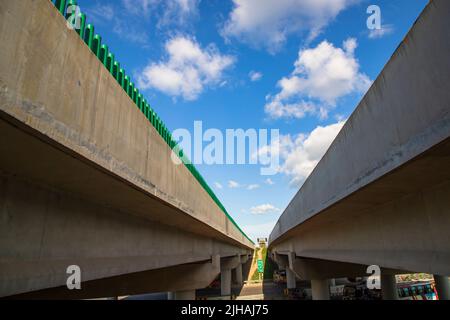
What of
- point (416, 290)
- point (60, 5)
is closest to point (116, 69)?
point (60, 5)

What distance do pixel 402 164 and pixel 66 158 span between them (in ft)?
16.4

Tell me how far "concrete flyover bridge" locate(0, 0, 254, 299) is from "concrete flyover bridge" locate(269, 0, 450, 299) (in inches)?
183

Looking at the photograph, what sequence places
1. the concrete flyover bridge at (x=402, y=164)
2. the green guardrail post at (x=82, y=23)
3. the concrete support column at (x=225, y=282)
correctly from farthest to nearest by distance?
1. the concrete support column at (x=225, y=282)
2. the green guardrail post at (x=82, y=23)
3. the concrete flyover bridge at (x=402, y=164)

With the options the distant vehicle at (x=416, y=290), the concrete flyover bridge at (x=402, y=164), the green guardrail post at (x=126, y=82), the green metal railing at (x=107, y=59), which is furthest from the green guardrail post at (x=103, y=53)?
the distant vehicle at (x=416, y=290)

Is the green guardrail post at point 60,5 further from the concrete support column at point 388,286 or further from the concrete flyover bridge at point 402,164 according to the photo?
the concrete support column at point 388,286

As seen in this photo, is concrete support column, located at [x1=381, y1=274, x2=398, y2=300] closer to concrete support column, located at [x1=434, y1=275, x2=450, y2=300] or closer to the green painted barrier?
concrete support column, located at [x1=434, y1=275, x2=450, y2=300]

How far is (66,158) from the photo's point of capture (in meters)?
4.04

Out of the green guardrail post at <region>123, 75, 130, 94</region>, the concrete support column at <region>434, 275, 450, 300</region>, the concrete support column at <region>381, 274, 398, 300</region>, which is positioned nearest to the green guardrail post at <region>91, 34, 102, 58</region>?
the green guardrail post at <region>123, 75, 130, 94</region>

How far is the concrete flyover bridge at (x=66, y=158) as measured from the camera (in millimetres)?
3262

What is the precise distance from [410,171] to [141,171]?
5.04 meters

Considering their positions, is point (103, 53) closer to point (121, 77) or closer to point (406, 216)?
point (121, 77)

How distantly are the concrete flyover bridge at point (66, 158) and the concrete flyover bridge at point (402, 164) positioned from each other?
4643 mm
